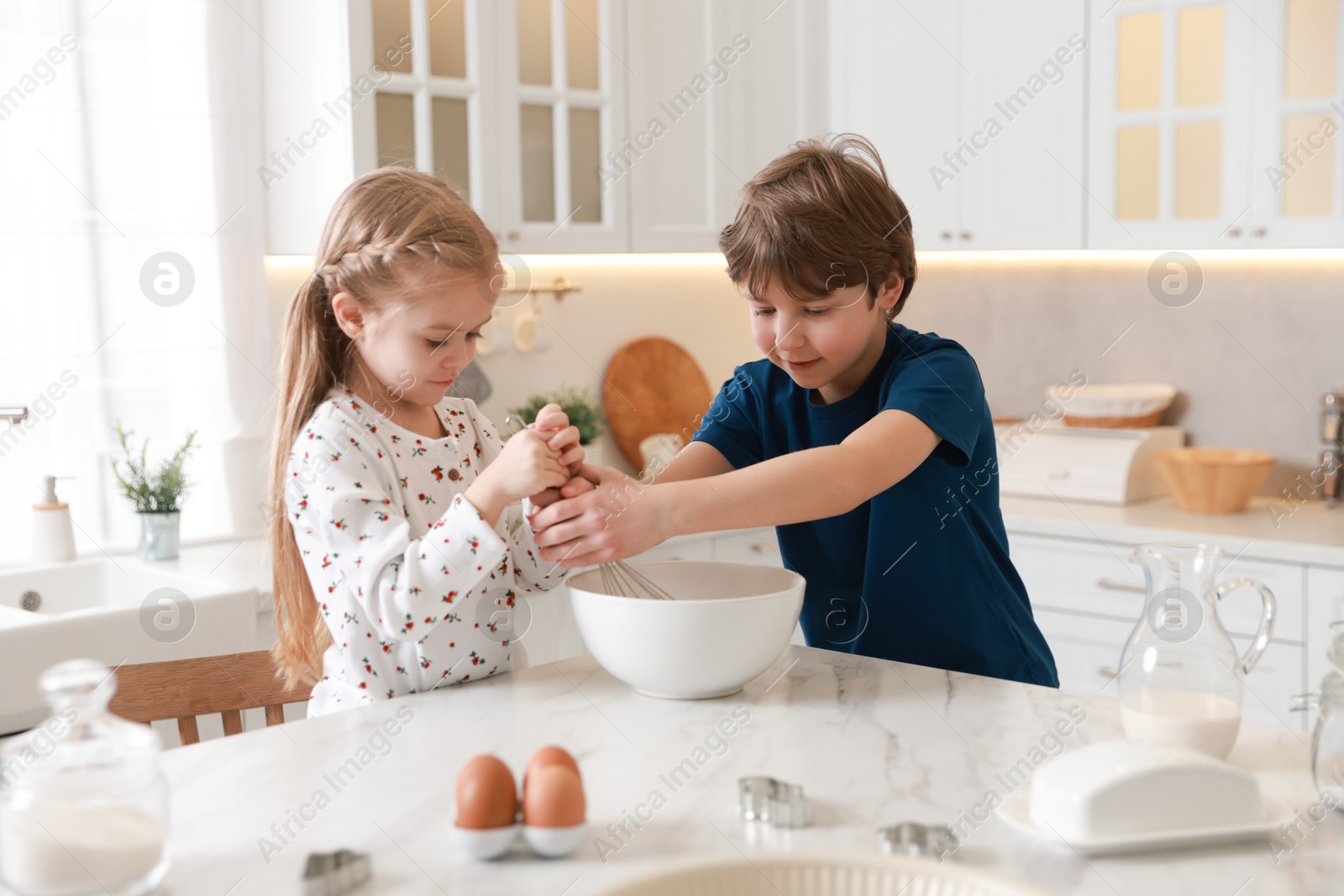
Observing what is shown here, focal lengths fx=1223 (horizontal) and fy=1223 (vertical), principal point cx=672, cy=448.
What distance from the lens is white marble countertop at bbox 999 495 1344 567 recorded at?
228 centimetres

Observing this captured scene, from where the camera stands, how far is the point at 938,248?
295cm

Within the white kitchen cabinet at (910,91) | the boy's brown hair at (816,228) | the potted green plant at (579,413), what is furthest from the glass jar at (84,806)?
the white kitchen cabinet at (910,91)

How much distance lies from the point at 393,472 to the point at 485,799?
0.51 meters

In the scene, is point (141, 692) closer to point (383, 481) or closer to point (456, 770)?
point (383, 481)

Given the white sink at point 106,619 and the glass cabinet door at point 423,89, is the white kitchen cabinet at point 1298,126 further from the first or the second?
the white sink at point 106,619

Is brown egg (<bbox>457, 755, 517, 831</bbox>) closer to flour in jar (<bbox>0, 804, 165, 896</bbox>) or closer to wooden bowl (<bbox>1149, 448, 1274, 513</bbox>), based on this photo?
flour in jar (<bbox>0, 804, 165, 896</bbox>)

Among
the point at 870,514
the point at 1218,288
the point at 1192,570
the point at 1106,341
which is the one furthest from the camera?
the point at 1106,341

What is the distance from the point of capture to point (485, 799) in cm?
76

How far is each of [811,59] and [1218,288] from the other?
3.71 feet

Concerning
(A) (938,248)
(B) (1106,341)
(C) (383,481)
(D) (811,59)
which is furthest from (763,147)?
(C) (383,481)

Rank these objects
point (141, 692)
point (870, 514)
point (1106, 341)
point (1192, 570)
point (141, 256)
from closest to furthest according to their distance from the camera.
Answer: point (1192, 570)
point (141, 692)
point (870, 514)
point (141, 256)
point (1106, 341)

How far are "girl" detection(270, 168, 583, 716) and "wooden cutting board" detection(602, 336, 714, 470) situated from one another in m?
1.75

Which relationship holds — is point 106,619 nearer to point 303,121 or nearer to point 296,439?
point 296,439

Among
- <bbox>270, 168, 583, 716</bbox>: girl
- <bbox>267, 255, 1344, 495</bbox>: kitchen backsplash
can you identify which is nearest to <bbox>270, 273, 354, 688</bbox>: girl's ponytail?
<bbox>270, 168, 583, 716</bbox>: girl
